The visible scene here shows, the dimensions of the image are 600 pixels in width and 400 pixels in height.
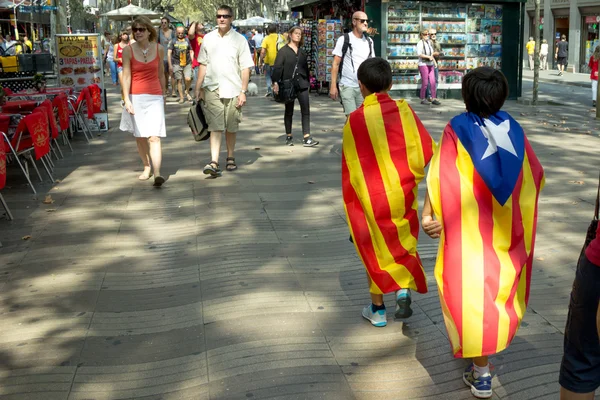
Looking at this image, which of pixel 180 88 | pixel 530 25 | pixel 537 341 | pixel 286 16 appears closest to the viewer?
pixel 537 341

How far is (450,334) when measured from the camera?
3.58 metres

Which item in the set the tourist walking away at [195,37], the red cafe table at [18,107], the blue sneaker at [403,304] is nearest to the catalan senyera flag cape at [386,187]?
the blue sneaker at [403,304]

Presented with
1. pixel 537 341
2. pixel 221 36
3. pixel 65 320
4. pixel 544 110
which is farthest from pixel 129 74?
pixel 544 110

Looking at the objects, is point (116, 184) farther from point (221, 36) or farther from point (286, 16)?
point (286, 16)

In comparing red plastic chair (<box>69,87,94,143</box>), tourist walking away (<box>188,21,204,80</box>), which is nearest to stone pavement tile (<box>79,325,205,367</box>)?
red plastic chair (<box>69,87,94,143</box>)

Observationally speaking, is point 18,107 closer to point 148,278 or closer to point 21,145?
point 21,145

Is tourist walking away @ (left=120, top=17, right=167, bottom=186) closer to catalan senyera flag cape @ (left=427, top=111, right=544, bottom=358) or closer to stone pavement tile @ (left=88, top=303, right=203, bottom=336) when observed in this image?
stone pavement tile @ (left=88, top=303, right=203, bottom=336)

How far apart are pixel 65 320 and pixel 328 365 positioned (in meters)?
1.80

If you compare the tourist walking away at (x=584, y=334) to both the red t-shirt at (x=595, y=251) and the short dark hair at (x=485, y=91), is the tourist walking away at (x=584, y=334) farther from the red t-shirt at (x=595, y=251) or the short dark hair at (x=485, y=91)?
the short dark hair at (x=485, y=91)

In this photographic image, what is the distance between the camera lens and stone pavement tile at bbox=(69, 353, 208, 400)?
3.84m

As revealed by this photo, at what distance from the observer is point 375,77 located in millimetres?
4512

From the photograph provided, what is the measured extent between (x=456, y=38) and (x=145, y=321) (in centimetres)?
1514

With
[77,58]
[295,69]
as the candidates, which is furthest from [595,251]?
[77,58]

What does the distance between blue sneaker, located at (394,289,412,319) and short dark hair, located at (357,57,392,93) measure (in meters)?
1.22
